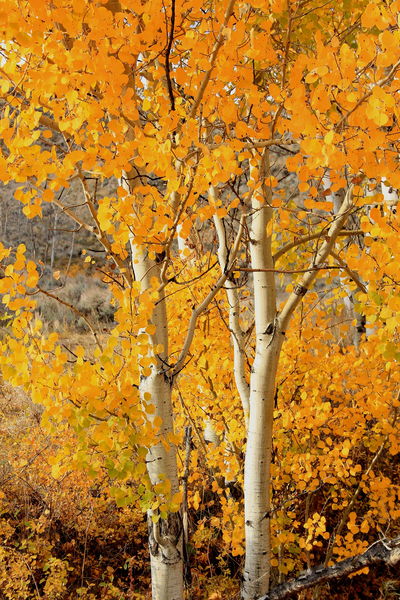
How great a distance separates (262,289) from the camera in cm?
309

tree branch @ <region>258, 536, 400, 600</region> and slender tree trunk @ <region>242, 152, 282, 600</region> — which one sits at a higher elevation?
slender tree trunk @ <region>242, 152, 282, 600</region>

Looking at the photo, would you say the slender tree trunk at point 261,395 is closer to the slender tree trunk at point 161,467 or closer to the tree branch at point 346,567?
the tree branch at point 346,567

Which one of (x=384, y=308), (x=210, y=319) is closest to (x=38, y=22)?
(x=384, y=308)

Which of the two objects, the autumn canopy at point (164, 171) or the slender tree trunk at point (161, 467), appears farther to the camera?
the slender tree trunk at point (161, 467)

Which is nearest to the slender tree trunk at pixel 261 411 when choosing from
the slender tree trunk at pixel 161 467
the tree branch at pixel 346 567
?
the tree branch at pixel 346 567

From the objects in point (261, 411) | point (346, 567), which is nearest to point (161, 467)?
point (261, 411)

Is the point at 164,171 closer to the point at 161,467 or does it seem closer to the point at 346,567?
the point at 161,467

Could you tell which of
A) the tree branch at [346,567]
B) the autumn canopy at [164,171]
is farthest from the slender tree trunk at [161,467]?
the tree branch at [346,567]

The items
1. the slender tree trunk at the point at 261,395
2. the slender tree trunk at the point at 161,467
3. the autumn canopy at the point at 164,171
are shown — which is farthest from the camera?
the slender tree trunk at the point at 261,395

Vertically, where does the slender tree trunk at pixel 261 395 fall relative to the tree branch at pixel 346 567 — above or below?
above

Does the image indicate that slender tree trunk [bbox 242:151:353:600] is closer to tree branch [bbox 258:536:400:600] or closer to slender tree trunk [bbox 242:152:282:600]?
slender tree trunk [bbox 242:152:282:600]

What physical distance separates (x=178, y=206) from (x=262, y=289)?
0.92 m

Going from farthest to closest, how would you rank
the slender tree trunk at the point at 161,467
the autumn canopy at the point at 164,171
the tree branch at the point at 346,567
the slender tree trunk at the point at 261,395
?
the slender tree trunk at the point at 261,395, the slender tree trunk at the point at 161,467, the tree branch at the point at 346,567, the autumn canopy at the point at 164,171

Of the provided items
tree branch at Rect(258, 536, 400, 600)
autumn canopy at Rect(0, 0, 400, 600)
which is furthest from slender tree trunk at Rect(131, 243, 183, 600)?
tree branch at Rect(258, 536, 400, 600)
